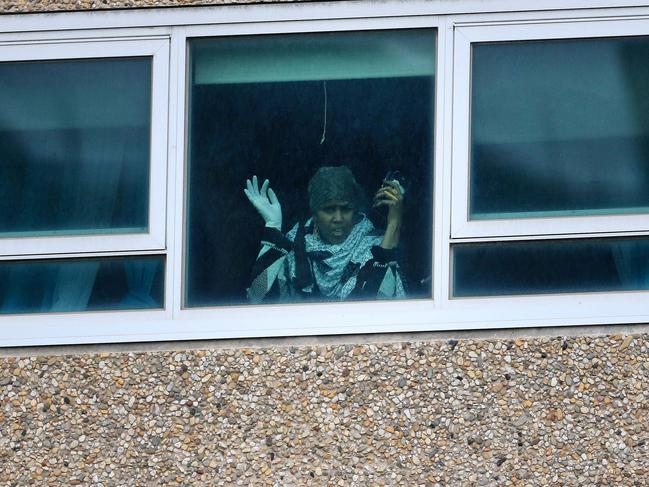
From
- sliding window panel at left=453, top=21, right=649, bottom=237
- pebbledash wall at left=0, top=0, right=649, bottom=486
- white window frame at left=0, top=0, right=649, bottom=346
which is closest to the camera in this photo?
pebbledash wall at left=0, top=0, right=649, bottom=486

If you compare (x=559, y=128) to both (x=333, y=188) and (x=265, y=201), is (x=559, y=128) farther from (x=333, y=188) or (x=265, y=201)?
(x=265, y=201)

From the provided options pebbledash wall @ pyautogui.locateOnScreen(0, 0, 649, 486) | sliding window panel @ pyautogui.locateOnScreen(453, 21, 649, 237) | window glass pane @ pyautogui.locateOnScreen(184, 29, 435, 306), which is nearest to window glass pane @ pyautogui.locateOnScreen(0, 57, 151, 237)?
window glass pane @ pyautogui.locateOnScreen(184, 29, 435, 306)

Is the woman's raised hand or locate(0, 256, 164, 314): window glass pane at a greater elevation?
the woman's raised hand

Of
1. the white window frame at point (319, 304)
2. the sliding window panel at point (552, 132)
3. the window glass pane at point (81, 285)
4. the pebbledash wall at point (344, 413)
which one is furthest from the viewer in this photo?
the window glass pane at point (81, 285)

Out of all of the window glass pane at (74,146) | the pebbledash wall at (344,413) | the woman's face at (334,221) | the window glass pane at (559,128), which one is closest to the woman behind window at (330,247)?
the woman's face at (334,221)

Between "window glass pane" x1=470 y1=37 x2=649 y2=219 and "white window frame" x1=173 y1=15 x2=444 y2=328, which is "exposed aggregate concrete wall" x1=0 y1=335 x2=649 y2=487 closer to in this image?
"white window frame" x1=173 y1=15 x2=444 y2=328

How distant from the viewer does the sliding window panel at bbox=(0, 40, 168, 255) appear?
594cm

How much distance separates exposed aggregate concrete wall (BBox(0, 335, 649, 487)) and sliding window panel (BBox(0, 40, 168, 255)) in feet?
1.92

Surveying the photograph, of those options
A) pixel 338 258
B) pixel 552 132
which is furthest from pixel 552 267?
pixel 338 258

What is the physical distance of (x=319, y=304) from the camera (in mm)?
5770

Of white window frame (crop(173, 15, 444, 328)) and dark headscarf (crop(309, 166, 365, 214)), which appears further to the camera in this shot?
dark headscarf (crop(309, 166, 365, 214))

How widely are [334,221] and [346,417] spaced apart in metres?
0.83

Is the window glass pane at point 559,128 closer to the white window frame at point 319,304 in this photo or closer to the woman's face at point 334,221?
the white window frame at point 319,304

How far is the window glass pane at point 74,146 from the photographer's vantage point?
5.97 meters
